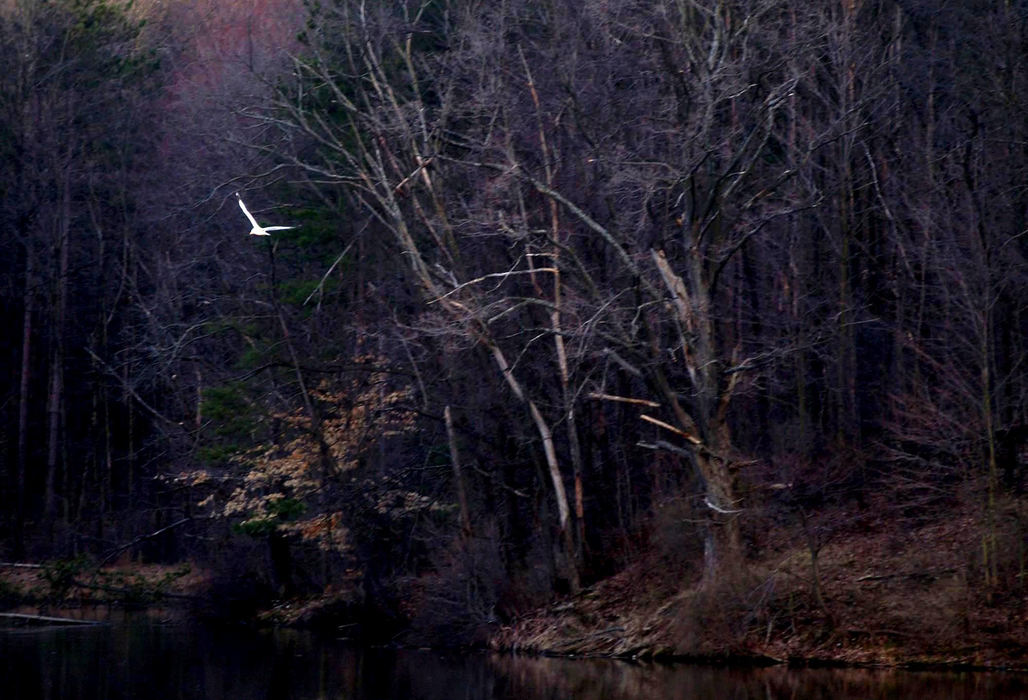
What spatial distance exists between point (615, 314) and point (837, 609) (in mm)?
5905

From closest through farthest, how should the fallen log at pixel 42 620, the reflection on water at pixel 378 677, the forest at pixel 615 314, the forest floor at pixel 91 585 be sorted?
the reflection on water at pixel 378 677 < the forest at pixel 615 314 < the fallen log at pixel 42 620 < the forest floor at pixel 91 585

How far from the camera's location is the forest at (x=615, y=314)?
797 inches

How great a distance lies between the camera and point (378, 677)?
1967cm

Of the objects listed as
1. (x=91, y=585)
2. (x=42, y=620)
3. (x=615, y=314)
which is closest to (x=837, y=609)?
(x=615, y=314)

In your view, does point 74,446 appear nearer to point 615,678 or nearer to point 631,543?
point 631,543

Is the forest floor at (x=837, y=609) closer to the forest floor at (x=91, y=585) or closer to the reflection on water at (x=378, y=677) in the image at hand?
the reflection on water at (x=378, y=677)

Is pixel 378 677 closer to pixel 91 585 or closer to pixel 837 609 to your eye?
pixel 837 609

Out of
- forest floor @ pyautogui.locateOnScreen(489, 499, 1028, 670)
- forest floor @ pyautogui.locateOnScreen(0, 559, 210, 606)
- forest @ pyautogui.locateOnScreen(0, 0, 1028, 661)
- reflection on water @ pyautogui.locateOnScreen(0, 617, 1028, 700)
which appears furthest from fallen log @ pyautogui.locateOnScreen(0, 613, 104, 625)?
forest floor @ pyautogui.locateOnScreen(489, 499, 1028, 670)

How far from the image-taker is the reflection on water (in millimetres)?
16578

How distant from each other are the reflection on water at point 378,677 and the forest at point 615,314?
1.61 m

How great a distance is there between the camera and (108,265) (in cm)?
4162

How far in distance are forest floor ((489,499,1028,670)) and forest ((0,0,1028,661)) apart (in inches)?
3.5

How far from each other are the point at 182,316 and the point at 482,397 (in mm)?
13326

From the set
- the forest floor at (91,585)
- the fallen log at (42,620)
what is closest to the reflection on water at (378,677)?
the fallen log at (42,620)
